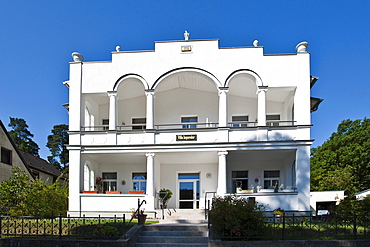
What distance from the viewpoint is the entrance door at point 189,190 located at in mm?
23562

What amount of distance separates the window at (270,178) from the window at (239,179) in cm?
114

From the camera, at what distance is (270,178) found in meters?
23.7

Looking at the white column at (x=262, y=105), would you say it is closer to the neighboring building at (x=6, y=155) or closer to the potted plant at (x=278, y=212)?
the potted plant at (x=278, y=212)

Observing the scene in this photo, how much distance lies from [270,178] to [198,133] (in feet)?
19.3

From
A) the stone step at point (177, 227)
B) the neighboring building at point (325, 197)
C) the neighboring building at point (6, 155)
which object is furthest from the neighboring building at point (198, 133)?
the neighboring building at point (325, 197)

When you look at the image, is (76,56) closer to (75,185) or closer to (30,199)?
(75,185)

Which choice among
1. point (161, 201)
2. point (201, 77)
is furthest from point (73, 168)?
point (201, 77)

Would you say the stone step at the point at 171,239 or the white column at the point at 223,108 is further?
the white column at the point at 223,108

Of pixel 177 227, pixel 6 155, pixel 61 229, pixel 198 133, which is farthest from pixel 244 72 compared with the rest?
pixel 6 155

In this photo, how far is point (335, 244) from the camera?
40.3 ft

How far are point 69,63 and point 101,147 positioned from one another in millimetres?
5170

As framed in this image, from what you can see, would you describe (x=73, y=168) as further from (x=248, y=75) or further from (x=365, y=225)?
(x=365, y=225)

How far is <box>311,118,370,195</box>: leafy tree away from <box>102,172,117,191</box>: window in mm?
23125

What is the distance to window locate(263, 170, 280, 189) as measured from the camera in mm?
23672
